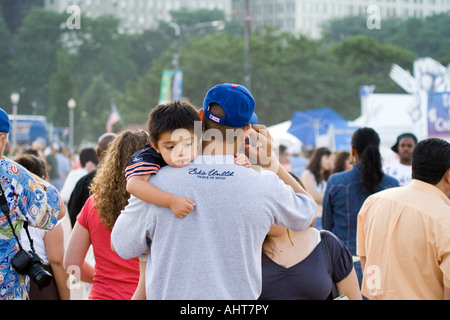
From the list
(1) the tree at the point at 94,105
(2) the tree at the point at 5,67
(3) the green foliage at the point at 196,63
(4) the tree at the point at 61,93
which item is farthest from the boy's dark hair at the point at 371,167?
(1) the tree at the point at 94,105

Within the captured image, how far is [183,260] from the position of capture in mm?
2361

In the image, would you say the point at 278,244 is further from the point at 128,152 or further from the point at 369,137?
the point at 369,137

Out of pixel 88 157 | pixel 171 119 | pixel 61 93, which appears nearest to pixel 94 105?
pixel 61 93

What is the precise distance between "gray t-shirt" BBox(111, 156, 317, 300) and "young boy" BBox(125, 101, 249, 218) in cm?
4

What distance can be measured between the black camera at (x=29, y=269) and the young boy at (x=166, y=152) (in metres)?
0.87

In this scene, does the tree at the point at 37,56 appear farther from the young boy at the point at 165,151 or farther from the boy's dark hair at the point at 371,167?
the young boy at the point at 165,151

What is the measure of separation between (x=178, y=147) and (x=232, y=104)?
27 centimetres

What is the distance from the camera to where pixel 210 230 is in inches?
92.9

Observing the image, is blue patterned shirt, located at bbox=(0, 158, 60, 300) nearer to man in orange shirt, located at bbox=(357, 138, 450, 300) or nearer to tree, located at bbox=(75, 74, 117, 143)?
man in orange shirt, located at bbox=(357, 138, 450, 300)

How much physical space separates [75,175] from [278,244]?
491 centimetres

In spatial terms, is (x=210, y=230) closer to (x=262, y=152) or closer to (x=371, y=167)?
(x=262, y=152)

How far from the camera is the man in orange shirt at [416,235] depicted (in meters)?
3.27

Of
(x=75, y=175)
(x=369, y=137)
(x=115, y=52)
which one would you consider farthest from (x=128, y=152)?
(x=115, y=52)

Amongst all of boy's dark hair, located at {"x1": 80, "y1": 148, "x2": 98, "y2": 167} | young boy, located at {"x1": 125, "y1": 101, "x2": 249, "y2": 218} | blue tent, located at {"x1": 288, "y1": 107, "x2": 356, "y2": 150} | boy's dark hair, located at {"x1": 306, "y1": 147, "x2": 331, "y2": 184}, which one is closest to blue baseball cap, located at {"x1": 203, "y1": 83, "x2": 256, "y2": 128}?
young boy, located at {"x1": 125, "y1": 101, "x2": 249, "y2": 218}
